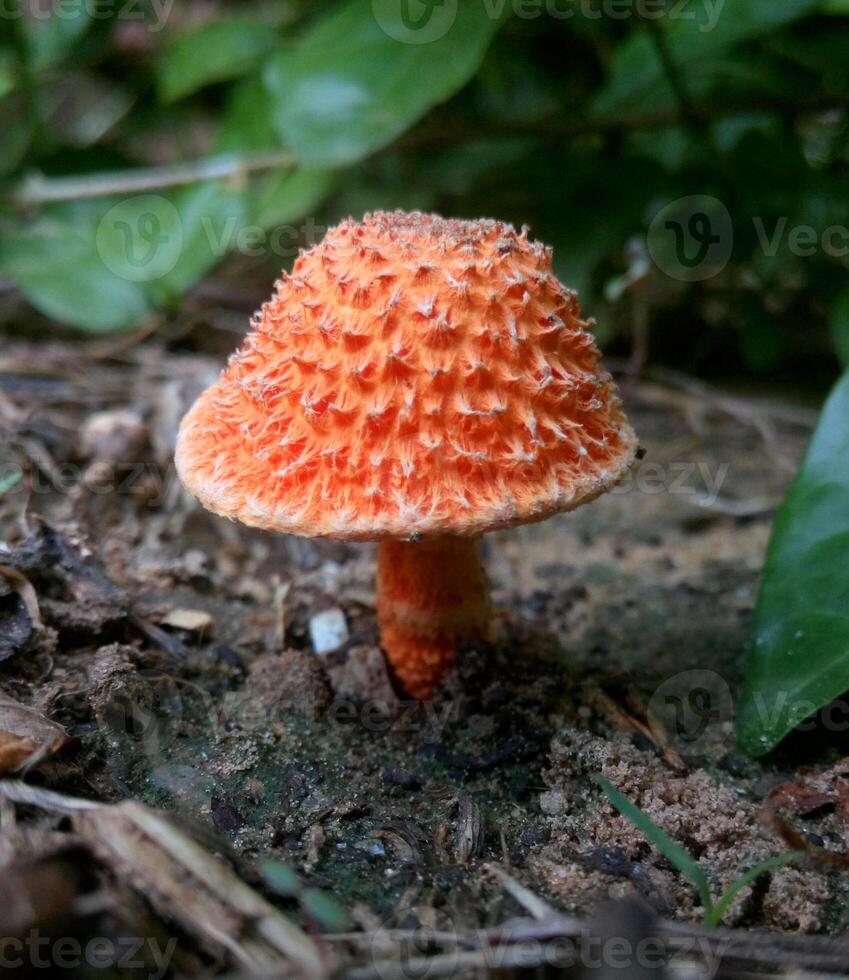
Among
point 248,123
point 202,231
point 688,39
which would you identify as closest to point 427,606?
point 202,231

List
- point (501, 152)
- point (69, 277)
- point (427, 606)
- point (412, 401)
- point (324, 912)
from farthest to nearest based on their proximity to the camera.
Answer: point (501, 152), point (69, 277), point (427, 606), point (412, 401), point (324, 912)

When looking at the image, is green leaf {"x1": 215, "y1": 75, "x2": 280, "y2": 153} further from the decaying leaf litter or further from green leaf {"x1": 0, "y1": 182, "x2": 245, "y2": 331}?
the decaying leaf litter

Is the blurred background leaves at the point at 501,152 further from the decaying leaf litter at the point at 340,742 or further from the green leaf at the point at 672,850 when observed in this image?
the green leaf at the point at 672,850

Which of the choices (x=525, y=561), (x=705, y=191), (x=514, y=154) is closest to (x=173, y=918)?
(x=525, y=561)

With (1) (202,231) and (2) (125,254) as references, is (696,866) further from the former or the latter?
(2) (125,254)

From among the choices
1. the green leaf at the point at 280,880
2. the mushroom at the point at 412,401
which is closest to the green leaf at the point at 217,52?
the mushroom at the point at 412,401

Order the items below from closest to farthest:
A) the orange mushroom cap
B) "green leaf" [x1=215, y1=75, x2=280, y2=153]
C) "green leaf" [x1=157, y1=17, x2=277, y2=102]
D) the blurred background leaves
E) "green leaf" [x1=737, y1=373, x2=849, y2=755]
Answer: the orange mushroom cap
"green leaf" [x1=737, y1=373, x2=849, y2=755]
the blurred background leaves
"green leaf" [x1=215, y1=75, x2=280, y2=153]
"green leaf" [x1=157, y1=17, x2=277, y2=102]

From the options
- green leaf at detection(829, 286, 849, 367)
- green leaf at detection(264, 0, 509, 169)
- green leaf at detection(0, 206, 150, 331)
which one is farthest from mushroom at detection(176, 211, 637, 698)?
green leaf at detection(0, 206, 150, 331)
